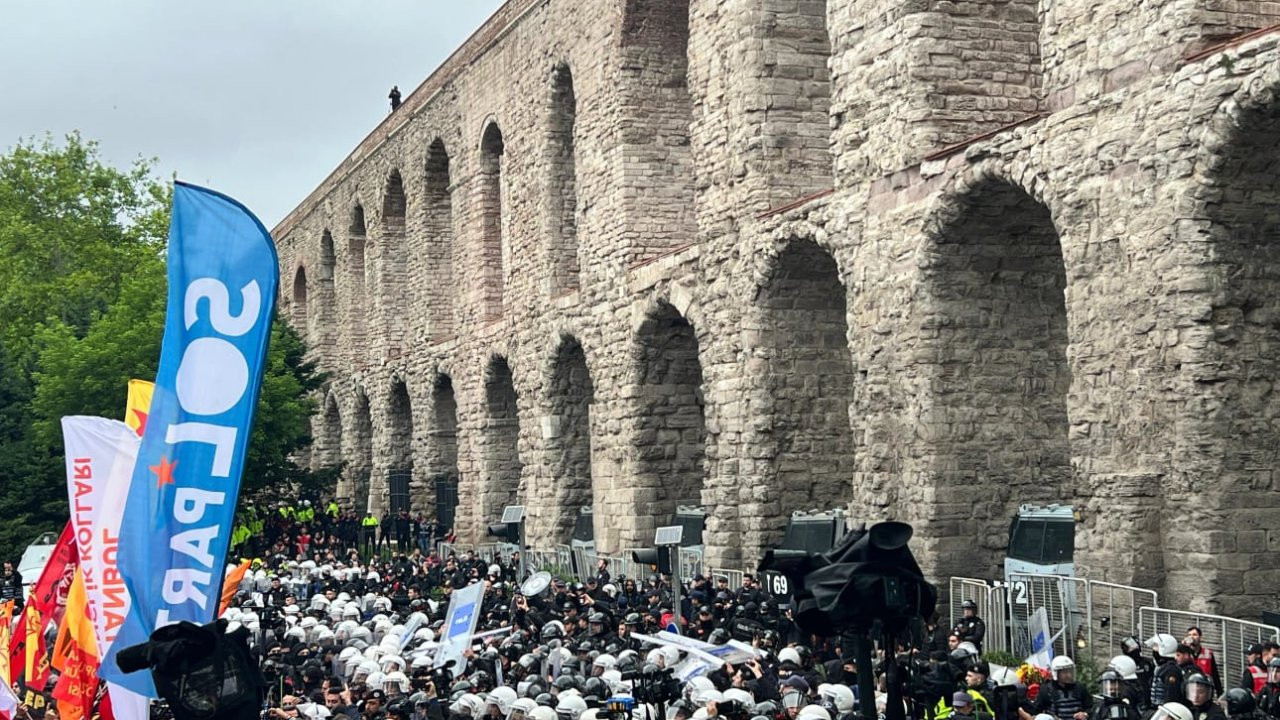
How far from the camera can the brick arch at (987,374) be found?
19.0 m

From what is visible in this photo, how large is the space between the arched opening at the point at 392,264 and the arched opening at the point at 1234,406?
31.9 meters

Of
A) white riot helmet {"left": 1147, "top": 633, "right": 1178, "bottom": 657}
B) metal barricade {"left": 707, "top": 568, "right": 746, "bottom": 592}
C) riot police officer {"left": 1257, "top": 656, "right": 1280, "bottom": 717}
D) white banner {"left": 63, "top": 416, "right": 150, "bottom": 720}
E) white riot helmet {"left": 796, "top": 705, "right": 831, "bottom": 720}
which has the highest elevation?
white banner {"left": 63, "top": 416, "right": 150, "bottom": 720}

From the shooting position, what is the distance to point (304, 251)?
57219 millimetres

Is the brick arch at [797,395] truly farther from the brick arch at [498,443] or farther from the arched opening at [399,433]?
the arched opening at [399,433]

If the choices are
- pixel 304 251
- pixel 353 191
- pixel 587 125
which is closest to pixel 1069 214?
pixel 587 125

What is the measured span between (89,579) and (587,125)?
1792cm

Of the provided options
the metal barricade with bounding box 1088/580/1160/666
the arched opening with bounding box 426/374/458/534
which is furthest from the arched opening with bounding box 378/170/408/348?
the metal barricade with bounding box 1088/580/1160/666

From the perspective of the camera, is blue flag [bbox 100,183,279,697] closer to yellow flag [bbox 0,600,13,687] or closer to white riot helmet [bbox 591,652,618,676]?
white riot helmet [bbox 591,652,618,676]

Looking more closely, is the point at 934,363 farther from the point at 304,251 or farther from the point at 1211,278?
the point at 304,251

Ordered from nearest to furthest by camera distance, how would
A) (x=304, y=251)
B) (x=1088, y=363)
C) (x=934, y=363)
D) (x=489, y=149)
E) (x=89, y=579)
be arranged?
(x=89, y=579) < (x=1088, y=363) < (x=934, y=363) < (x=489, y=149) < (x=304, y=251)

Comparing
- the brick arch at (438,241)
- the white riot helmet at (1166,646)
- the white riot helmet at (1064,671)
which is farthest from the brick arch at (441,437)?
the white riot helmet at (1064,671)

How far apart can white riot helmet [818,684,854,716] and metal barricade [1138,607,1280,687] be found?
3743 mm

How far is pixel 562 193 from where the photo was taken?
105 ft

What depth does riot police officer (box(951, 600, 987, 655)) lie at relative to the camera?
15.4 m
